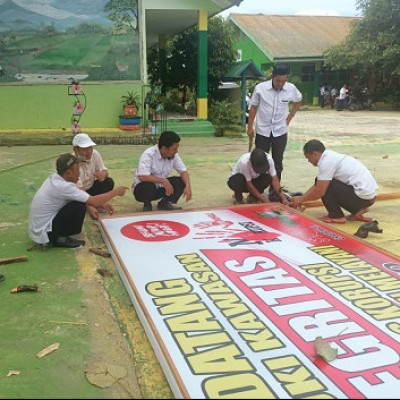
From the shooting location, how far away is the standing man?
533 cm

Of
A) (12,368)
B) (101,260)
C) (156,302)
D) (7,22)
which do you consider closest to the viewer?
(12,368)

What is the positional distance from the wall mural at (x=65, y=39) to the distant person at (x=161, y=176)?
6535 millimetres

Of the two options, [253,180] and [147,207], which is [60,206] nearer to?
[147,207]

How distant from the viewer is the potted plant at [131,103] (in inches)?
419

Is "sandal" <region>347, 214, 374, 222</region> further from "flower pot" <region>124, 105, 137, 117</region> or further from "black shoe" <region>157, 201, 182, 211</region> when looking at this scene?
"flower pot" <region>124, 105, 137, 117</region>

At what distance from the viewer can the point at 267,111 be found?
5355 mm

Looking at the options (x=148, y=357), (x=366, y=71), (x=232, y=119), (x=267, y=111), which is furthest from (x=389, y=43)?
(x=148, y=357)

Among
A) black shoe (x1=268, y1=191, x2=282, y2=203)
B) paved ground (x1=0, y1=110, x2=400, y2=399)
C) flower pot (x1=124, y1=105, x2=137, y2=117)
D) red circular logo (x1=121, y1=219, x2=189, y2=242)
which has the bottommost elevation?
paved ground (x1=0, y1=110, x2=400, y2=399)

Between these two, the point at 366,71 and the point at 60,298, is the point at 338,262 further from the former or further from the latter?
the point at 366,71

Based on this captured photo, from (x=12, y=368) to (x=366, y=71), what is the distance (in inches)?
876

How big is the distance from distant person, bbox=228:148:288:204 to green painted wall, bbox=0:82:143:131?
628cm

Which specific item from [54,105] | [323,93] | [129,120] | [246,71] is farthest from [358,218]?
[323,93]

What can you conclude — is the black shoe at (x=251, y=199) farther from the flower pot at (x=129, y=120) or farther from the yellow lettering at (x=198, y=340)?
the flower pot at (x=129, y=120)

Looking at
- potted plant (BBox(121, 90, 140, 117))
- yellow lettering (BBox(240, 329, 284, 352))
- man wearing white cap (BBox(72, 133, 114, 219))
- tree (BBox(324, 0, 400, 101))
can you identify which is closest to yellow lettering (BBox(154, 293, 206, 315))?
yellow lettering (BBox(240, 329, 284, 352))
